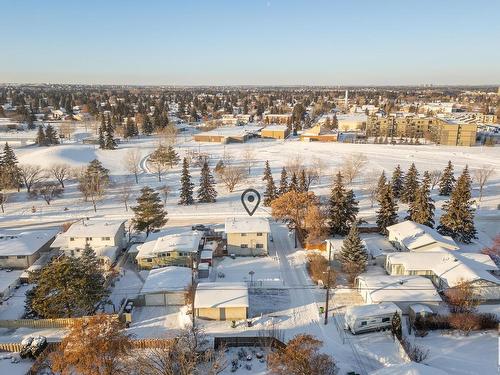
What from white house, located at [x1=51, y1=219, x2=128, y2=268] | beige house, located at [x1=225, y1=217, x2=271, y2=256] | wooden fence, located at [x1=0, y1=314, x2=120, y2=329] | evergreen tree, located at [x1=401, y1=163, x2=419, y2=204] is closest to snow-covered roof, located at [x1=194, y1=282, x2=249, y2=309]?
wooden fence, located at [x1=0, y1=314, x2=120, y2=329]

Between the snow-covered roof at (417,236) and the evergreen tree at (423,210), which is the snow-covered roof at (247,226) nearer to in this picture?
the snow-covered roof at (417,236)

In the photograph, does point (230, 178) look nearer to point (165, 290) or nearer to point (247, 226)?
point (247, 226)

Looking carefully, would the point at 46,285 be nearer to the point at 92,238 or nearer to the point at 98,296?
the point at 98,296

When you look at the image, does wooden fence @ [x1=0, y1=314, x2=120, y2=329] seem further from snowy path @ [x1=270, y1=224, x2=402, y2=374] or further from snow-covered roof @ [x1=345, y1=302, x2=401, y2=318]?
snow-covered roof @ [x1=345, y1=302, x2=401, y2=318]

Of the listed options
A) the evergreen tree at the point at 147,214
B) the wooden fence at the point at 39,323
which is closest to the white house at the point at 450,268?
the wooden fence at the point at 39,323

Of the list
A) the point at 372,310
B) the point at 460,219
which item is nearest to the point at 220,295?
the point at 372,310
